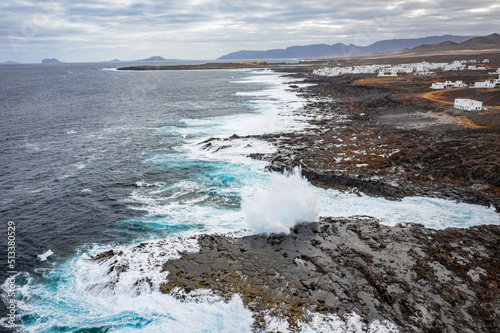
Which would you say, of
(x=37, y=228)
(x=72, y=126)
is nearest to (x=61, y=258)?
(x=37, y=228)

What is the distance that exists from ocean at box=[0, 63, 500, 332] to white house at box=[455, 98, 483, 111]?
21.9 metres

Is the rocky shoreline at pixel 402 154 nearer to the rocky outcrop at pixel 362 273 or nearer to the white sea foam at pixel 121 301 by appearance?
the rocky outcrop at pixel 362 273

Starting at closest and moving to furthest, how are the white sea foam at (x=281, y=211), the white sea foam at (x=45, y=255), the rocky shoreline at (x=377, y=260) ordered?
the rocky shoreline at (x=377, y=260)
the white sea foam at (x=45, y=255)
the white sea foam at (x=281, y=211)

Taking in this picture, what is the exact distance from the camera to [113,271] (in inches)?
566

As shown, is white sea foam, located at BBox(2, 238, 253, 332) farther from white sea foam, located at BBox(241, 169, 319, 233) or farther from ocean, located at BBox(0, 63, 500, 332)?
white sea foam, located at BBox(241, 169, 319, 233)

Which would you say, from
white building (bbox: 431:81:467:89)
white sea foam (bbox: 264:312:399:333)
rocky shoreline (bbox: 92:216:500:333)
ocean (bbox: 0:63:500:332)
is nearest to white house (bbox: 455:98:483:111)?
ocean (bbox: 0:63:500:332)


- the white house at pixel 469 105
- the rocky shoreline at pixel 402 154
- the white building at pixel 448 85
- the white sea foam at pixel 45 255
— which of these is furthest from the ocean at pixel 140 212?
the white building at pixel 448 85

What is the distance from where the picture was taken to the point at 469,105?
3931 cm

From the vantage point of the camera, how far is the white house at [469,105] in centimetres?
3872

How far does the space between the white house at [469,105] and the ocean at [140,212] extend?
21907 millimetres

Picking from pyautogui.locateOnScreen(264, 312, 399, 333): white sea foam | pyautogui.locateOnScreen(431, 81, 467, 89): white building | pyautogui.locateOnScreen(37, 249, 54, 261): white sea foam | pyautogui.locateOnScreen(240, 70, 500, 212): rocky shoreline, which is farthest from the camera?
pyautogui.locateOnScreen(431, 81, 467, 89): white building

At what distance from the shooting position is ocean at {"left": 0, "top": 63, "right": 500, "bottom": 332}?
12.2 metres

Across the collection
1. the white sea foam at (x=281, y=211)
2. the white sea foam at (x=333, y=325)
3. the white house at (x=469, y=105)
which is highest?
the white house at (x=469, y=105)

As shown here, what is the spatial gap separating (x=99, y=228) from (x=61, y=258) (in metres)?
3.10
